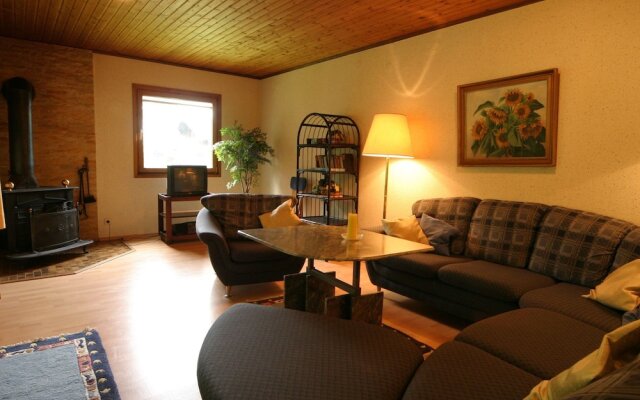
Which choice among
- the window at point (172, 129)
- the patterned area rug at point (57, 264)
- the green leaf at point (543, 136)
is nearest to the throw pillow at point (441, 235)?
the green leaf at point (543, 136)

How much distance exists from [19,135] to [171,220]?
196 cm

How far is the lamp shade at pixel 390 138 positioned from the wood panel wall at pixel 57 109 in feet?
12.4

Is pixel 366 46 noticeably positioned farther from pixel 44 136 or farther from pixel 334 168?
pixel 44 136

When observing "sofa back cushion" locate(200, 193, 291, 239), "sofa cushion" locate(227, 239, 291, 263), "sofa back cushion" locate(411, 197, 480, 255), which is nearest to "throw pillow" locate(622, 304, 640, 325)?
"sofa back cushion" locate(411, 197, 480, 255)

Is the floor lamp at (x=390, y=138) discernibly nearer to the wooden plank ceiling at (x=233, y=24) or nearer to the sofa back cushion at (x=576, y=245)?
the wooden plank ceiling at (x=233, y=24)

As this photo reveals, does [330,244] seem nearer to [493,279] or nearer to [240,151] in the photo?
[493,279]

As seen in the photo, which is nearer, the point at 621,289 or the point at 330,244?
the point at 621,289

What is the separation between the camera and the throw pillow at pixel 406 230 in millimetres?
3197

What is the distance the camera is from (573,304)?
211cm

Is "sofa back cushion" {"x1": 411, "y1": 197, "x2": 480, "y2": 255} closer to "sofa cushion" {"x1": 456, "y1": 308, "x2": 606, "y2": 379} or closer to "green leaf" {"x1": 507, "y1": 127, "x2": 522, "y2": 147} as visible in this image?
"green leaf" {"x1": 507, "y1": 127, "x2": 522, "y2": 147}

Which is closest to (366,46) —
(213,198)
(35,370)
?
(213,198)

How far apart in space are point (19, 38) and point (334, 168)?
3972mm

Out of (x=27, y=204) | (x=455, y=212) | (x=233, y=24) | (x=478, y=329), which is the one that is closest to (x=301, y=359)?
(x=478, y=329)

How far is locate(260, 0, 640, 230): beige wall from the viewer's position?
104 inches
